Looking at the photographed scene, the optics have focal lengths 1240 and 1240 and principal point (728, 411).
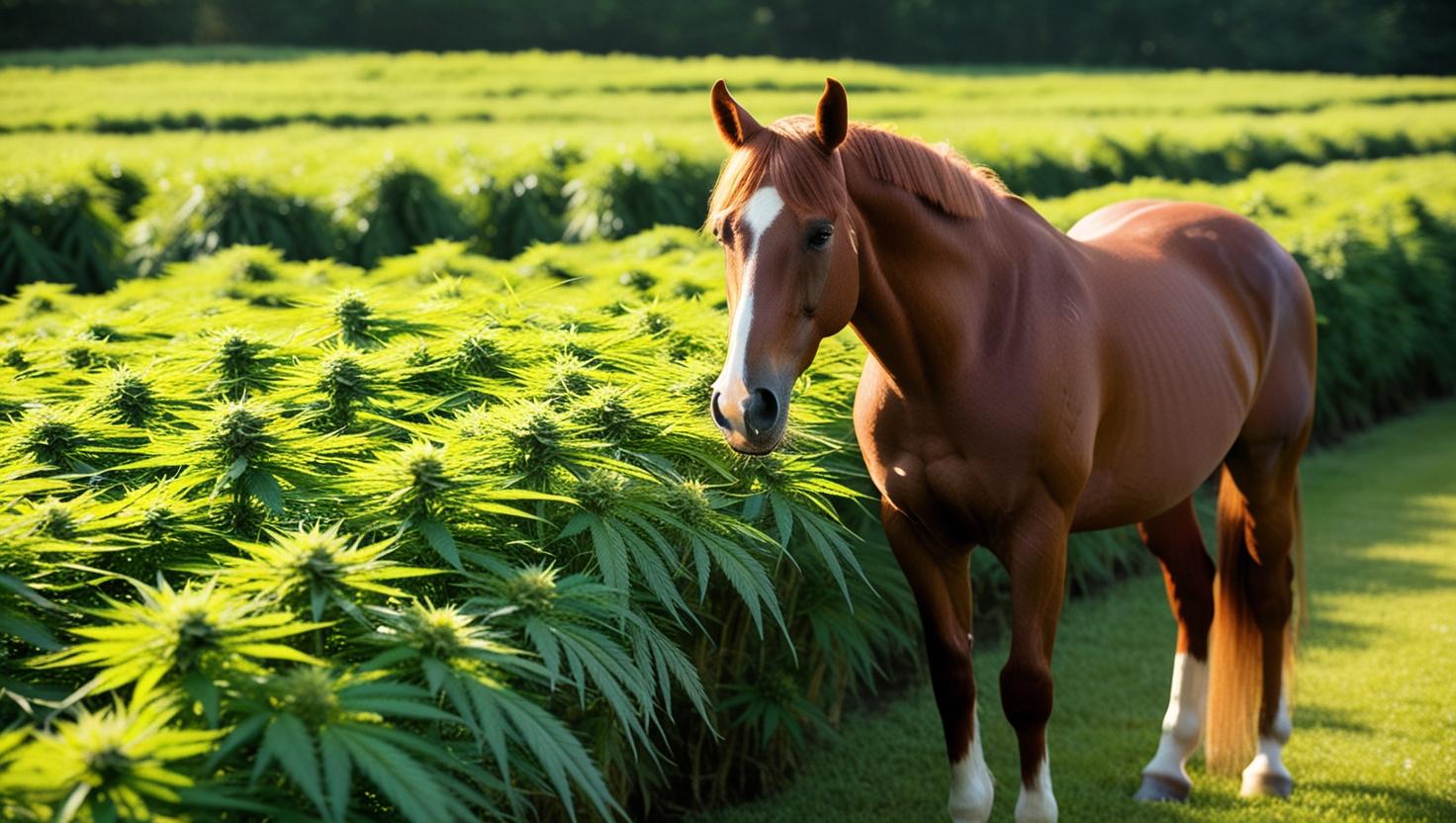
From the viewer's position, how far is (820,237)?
92.4 inches

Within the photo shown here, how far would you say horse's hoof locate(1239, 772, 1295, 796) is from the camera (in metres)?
3.78

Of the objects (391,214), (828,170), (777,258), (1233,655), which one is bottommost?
(1233,655)

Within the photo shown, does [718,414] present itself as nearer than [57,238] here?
Yes

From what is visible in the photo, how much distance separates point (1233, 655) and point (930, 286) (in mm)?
1912

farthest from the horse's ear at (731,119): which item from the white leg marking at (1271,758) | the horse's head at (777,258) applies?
the white leg marking at (1271,758)

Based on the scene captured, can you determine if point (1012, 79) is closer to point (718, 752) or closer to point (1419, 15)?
point (1419, 15)

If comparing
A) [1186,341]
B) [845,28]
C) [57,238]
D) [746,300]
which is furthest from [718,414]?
[845,28]

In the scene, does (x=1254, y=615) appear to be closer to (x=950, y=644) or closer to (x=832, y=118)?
(x=950, y=644)

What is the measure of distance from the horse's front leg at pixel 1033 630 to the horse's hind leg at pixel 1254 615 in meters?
1.20

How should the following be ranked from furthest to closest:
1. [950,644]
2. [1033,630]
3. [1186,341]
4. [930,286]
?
[1186,341] → [950,644] → [1033,630] → [930,286]

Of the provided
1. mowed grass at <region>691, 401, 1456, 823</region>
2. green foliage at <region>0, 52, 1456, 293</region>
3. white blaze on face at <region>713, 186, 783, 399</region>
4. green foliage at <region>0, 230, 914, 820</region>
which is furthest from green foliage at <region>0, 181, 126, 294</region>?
white blaze on face at <region>713, 186, 783, 399</region>

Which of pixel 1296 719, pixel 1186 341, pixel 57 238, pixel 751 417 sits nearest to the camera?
pixel 751 417

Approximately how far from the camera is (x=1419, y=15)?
45094mm

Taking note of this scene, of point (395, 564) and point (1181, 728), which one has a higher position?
point (395, 564)
